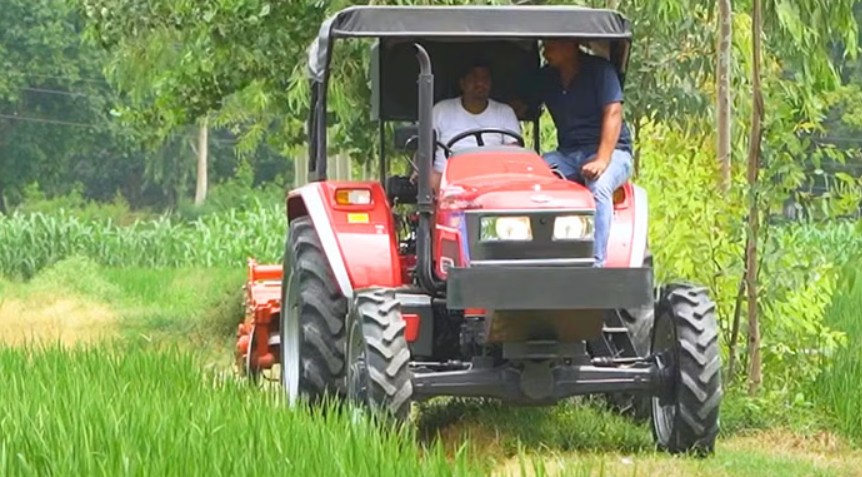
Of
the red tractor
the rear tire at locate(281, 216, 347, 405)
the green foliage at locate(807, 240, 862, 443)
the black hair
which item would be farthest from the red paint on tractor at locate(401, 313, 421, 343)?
the green foliage at locate(807, 240, 862, 443)

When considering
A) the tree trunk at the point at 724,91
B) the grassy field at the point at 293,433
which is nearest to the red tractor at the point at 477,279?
the grassy field at the point at 293,433

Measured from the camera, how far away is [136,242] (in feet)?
106

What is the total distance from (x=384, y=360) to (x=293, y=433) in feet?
4.93

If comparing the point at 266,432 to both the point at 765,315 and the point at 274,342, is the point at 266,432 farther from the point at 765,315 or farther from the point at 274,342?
the point at 765,315

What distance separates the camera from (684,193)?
12.0 m

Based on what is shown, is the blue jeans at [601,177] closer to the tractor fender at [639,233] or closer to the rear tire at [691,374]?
the tractor fender at [639,233]

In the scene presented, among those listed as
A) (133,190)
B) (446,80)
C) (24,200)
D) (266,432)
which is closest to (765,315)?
(446,80)

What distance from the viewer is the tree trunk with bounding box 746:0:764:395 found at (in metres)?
11.1

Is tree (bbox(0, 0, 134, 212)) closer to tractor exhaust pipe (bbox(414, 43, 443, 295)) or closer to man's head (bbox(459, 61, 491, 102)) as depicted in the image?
man's head (bbox(459, 61, 491, 102))

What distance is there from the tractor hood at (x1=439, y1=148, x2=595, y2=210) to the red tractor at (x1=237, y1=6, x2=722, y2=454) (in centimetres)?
1

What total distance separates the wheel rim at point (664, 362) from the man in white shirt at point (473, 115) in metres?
1.24

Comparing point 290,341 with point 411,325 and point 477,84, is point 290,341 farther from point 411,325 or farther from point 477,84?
point 477,84

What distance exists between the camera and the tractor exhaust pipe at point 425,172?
916cm

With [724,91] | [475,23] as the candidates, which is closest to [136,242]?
[724,91]
